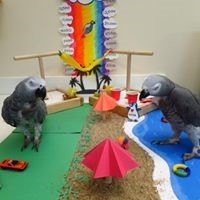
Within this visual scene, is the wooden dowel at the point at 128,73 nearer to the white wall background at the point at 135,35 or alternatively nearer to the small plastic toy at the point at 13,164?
the white wall background at the point at 135,35

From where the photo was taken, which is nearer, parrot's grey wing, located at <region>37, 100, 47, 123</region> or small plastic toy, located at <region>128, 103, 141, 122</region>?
parrot's grey wing, located at <region>37, 100, 47, 123</region>

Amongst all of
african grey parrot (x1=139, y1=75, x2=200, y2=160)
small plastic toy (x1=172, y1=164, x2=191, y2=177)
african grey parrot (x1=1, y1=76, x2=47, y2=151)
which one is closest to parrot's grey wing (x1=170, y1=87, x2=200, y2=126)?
african grey parrot (x1=139, y1=75, x2=200, y2=160)

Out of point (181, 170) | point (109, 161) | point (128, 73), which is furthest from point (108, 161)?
point (128, 73)

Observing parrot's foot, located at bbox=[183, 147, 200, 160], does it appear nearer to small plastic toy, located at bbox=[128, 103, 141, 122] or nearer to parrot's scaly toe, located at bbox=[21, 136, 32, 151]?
small plastic toy, located at bbox=[128, 103, 141, 122]

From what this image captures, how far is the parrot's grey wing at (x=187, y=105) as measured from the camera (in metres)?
0.64

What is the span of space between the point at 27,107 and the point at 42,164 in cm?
15

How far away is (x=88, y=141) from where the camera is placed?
0.75m

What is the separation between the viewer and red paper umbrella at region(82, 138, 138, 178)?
52 centimetres

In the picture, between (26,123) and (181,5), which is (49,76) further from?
(181,5)

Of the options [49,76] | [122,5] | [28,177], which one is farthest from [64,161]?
[122,5]

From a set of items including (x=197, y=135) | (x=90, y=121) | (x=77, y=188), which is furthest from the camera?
(x=90, y=121)

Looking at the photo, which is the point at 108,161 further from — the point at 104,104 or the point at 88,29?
the point at 88,29

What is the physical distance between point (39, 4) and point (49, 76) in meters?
0.28

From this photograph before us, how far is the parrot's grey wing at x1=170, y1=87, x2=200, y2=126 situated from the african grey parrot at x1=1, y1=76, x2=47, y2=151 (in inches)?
13.1
